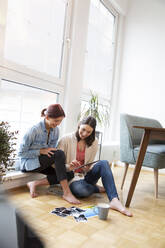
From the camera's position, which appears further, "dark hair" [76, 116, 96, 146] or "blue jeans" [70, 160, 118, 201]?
"dark hair" [76, 116, 96, 146]

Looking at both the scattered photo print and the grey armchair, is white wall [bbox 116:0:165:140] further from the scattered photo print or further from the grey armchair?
the scattered photo print

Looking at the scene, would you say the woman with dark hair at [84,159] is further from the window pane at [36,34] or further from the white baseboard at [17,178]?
the window pane at [36,34]

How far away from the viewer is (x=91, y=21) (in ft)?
13.0

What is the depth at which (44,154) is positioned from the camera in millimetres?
2445

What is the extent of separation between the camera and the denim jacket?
2.40 meters

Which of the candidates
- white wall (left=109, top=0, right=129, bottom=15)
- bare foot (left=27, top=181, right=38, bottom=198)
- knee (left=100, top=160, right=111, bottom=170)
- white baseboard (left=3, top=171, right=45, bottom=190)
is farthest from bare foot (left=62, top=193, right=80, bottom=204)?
white wall (left=109, top=0, right=129, bottom=15)

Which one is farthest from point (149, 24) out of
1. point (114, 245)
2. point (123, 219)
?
point (114, 245)

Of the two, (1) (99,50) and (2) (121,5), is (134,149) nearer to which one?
(1) (99,50)

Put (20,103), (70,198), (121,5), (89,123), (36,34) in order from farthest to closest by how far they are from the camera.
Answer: (121,5), (36,34), (20,103), (89,123), (70,198)

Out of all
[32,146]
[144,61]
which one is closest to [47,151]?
[32,146]

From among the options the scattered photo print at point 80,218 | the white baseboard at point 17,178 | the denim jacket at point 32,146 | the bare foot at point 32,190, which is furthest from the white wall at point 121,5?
the scattered photo print at point 80,218

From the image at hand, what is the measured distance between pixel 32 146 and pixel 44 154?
13 cm

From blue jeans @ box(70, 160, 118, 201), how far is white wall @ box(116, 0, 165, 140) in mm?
2242

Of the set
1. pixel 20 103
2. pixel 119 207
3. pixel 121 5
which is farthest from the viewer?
pixel 121 5
